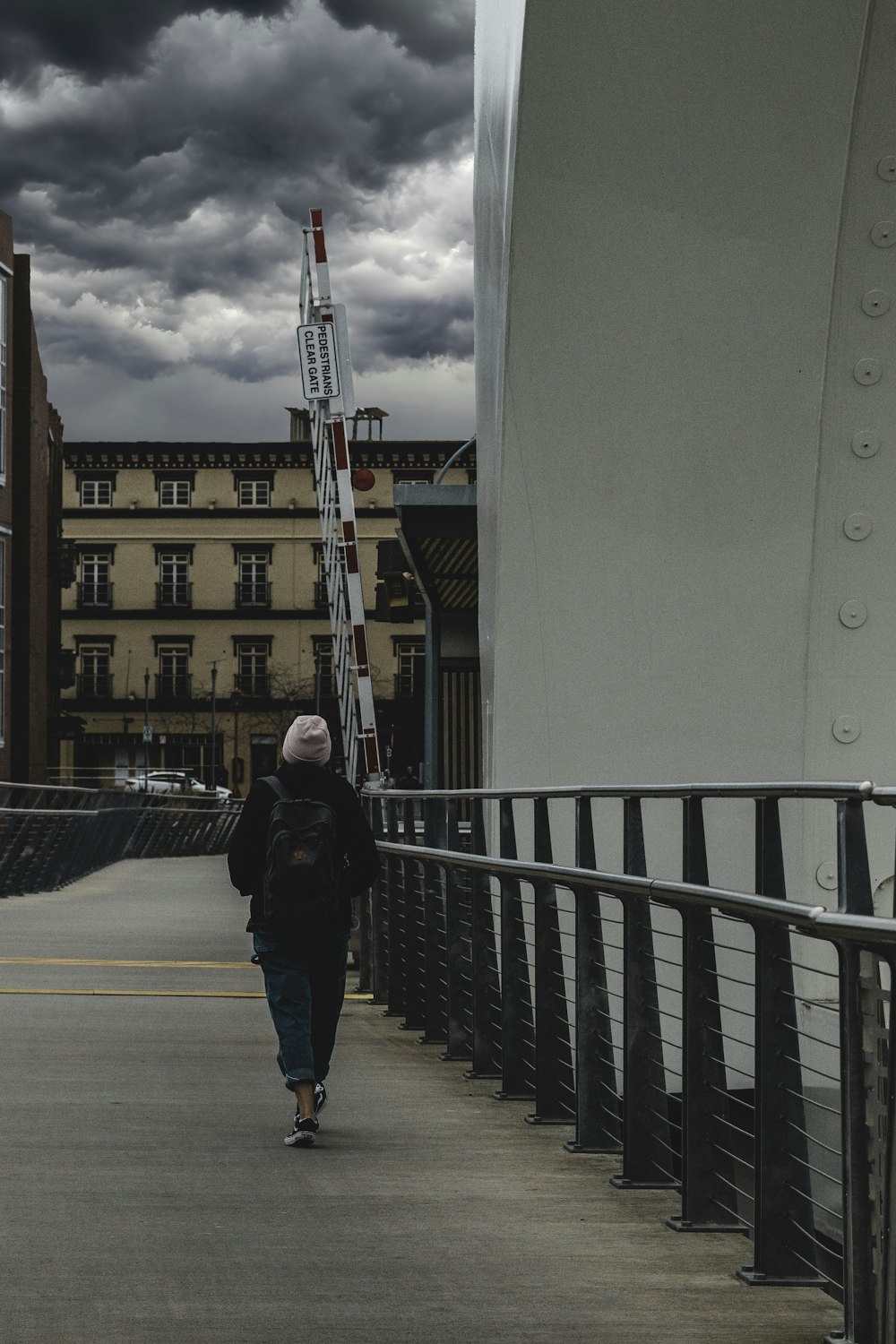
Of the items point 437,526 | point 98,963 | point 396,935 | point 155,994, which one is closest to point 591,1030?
point 396,935

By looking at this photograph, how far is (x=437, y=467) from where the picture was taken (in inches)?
3268

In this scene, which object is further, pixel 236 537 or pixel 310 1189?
pixel 236 537

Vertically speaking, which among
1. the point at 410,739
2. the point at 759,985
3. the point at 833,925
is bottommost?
the point at 410,739

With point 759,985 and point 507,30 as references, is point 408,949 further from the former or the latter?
point 759,985

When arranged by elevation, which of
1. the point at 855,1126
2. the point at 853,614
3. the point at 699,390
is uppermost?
the point at 699,390

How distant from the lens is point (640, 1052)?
5.30 metres

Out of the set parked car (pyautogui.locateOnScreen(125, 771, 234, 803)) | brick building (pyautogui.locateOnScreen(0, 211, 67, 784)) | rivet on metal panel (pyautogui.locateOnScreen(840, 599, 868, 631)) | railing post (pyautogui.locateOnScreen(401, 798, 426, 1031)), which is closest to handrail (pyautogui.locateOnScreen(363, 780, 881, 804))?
rivet on metal panel (pyautogui.locateOnScreen(840, 599, 868, 631))

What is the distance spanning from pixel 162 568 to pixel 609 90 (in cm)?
8026

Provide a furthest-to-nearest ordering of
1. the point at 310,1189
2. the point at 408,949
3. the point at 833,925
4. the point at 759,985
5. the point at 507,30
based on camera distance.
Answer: the point at 408,949
the point at 507,30
the point at 310,1189
the point at 759,985
the point at 833,925

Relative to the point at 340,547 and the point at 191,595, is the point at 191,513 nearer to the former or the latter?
the point at 191,595

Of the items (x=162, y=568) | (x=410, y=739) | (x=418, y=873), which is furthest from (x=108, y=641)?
(x=418, y=873)

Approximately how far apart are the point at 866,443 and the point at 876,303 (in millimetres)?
538

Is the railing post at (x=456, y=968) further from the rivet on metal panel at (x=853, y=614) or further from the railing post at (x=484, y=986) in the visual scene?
the rivet on metal panel at (x=853, y=614)

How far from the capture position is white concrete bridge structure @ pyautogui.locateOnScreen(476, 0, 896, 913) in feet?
23.2
